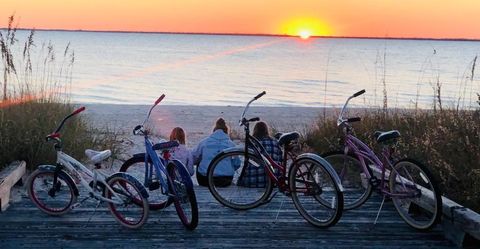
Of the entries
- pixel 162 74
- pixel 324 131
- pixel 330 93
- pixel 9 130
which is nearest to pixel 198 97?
pixel 330 93

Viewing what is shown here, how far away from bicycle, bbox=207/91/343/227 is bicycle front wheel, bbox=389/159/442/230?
0.59 metres

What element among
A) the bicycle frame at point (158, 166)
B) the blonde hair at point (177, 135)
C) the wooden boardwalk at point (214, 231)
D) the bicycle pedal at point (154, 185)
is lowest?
the wooden boardwalk at point (214, 231)

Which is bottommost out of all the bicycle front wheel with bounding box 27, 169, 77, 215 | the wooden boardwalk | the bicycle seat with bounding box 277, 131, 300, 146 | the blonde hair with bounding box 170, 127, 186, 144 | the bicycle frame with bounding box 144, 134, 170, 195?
the wooden boardwalk

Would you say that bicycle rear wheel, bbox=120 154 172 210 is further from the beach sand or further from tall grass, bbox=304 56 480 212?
the beach sand

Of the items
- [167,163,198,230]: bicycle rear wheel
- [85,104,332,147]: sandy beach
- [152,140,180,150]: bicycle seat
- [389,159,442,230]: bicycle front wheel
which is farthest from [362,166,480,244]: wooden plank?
[85,104,332,147]: sandy beach

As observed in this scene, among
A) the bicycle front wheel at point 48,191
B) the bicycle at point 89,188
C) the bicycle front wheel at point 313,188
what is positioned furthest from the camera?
the bicycle front wheel at point 48,191

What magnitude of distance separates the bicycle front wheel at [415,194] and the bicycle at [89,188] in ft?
7.26

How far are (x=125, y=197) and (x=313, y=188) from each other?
5.49 ft

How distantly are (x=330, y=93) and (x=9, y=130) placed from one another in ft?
89.4

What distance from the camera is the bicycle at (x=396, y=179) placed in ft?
17.1

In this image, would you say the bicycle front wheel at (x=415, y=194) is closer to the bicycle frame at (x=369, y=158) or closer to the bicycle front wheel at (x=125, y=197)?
the bicycle frame at (x=369, y=158)

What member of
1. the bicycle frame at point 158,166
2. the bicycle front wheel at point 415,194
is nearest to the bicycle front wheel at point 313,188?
the bicycle front wheel at point 415,194

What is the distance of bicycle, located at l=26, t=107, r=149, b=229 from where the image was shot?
5352 millimetres

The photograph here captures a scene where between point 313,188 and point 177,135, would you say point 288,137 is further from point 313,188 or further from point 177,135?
point 177,135
